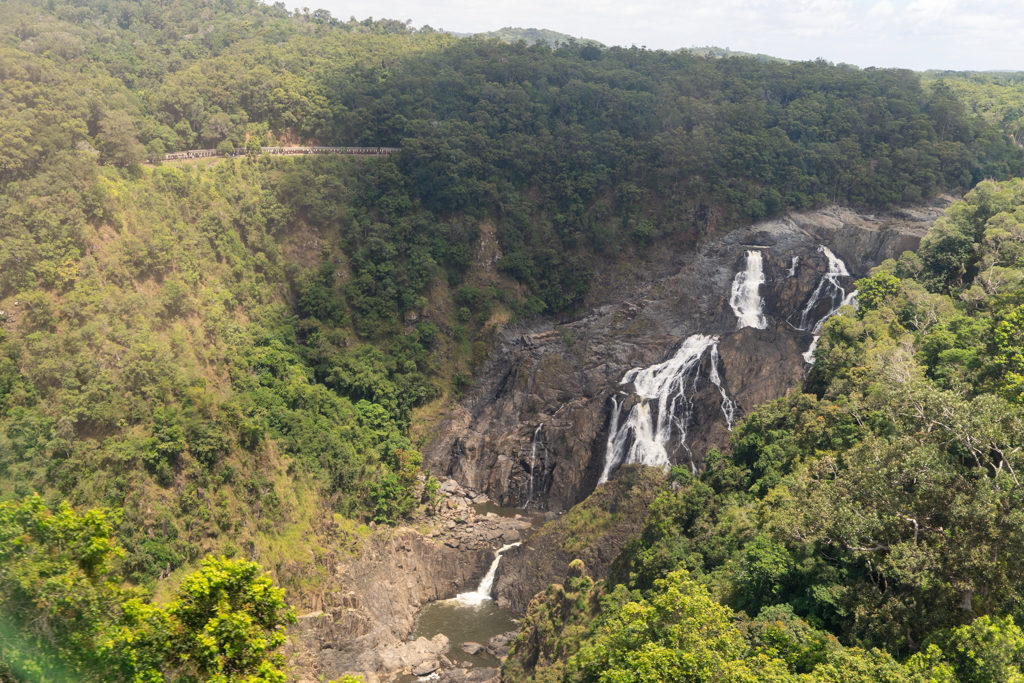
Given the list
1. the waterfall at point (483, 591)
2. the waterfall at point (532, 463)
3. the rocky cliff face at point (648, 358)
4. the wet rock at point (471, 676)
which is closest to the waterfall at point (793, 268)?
the rocky cliff face at point (648, 358)

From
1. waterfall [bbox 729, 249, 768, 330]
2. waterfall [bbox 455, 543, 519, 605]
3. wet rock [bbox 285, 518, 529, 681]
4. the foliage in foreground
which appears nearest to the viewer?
the foliage in foreground

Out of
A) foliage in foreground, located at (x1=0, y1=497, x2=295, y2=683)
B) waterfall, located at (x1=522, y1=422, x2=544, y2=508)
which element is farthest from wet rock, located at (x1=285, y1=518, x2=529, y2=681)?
foliage in foreground, located at (x1=0, y1=497, x2=295, y2=683)

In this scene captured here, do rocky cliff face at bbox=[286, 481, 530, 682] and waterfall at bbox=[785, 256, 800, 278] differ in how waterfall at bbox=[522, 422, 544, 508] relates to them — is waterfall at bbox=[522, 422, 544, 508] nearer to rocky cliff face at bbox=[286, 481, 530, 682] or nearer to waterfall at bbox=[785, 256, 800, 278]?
rocky cliff face at bbox=[286, 481, 530, 682]

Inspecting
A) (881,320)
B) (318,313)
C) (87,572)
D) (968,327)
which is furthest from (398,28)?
(87,572)

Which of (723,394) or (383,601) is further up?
(723,394)

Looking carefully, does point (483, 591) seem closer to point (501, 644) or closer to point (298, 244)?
point (501, 644)

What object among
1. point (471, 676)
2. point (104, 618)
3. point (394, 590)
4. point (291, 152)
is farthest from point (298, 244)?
point (104, 618)

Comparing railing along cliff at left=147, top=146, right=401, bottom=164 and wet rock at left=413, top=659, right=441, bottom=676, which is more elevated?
railing along cliff at left=147, top=146, right=401, bottom=164
